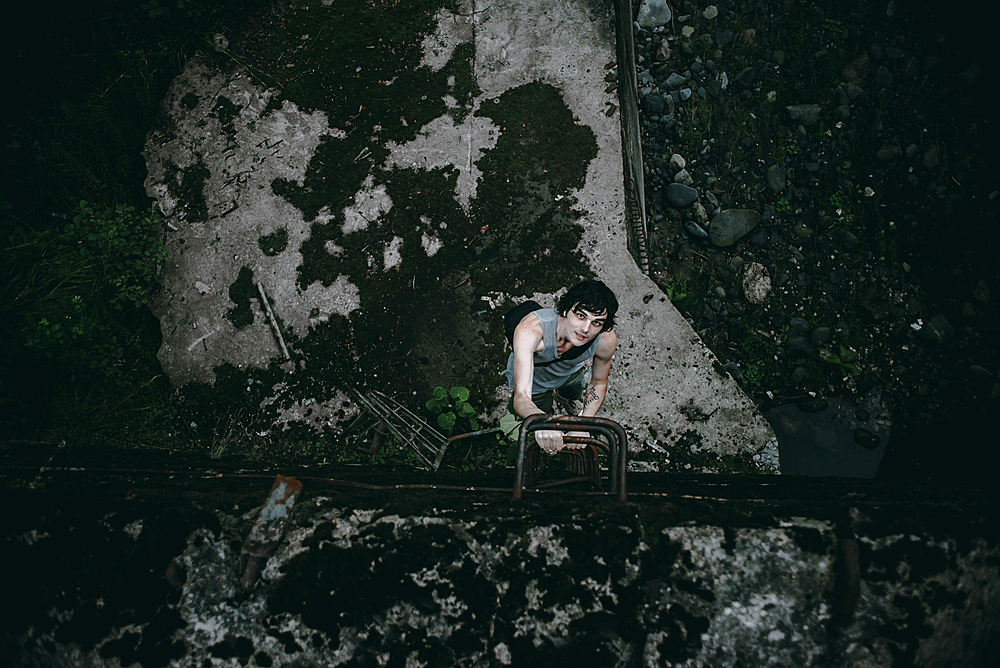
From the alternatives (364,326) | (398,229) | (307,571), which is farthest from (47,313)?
(307,571)

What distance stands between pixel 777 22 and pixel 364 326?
400 cm

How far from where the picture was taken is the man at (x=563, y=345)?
205 cm

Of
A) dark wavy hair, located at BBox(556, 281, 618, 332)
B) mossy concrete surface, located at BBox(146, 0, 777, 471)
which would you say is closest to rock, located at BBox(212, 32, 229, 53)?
mossy concrete surface, located at BBox(146, 0, 777, 471)

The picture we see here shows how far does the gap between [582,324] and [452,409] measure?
3.96ft

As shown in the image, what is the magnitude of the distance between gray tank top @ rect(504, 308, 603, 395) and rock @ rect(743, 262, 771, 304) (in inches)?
67.3

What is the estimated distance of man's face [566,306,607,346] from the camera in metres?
2.07

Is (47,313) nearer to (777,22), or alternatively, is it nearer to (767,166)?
(767,166)

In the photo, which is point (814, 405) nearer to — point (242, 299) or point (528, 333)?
point (528, 333)

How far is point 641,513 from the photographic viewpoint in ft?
4.31

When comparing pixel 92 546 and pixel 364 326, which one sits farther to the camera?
pixel 364 326

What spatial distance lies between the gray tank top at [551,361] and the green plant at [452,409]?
1.47ft

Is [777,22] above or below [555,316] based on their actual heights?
above

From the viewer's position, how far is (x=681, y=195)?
3.53 meters

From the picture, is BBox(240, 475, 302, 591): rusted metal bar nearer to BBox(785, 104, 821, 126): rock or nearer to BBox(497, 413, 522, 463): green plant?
BBox(497, 413, 522, 463): green plant
